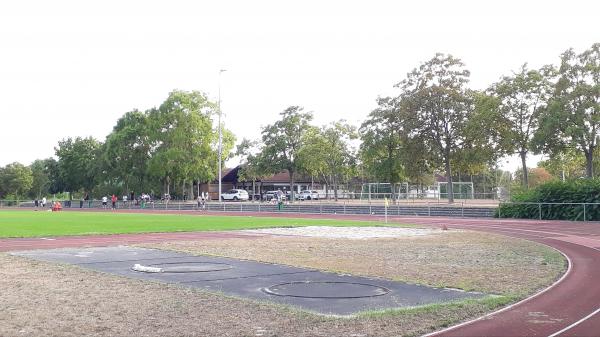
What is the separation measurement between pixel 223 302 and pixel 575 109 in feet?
127

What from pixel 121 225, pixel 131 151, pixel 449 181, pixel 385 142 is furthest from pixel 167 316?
pixel 131 151

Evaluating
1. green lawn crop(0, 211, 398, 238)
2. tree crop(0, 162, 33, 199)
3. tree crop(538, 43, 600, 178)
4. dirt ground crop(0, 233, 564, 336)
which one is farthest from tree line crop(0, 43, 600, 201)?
dirt ground crop(0, 233, 564, 336)

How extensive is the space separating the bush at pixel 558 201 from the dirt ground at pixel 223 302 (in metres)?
18.9

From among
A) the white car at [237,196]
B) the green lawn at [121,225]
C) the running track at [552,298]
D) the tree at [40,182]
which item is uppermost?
the tree at [40,182]

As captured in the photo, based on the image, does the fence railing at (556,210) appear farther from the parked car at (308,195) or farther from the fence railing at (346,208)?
the parked car at (308,195)

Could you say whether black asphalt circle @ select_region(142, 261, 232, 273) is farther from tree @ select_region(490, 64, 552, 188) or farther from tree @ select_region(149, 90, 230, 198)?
tree @ select_region(149, 90, 230, 198)

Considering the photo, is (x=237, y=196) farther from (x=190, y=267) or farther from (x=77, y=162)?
(x=190, y=267)

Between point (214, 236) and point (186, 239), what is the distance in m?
2.11

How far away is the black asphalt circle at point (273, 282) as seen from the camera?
34.9ft

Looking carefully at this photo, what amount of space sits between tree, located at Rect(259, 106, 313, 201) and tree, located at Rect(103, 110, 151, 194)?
17769 millimetres

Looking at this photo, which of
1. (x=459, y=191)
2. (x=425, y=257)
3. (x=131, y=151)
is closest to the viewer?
(x=425, y=257)

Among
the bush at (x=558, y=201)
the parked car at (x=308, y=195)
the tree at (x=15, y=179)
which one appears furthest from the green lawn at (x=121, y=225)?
the tree at (x=15, y=179)

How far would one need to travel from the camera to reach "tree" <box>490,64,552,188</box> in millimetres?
46625

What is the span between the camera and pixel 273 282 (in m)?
12.9
